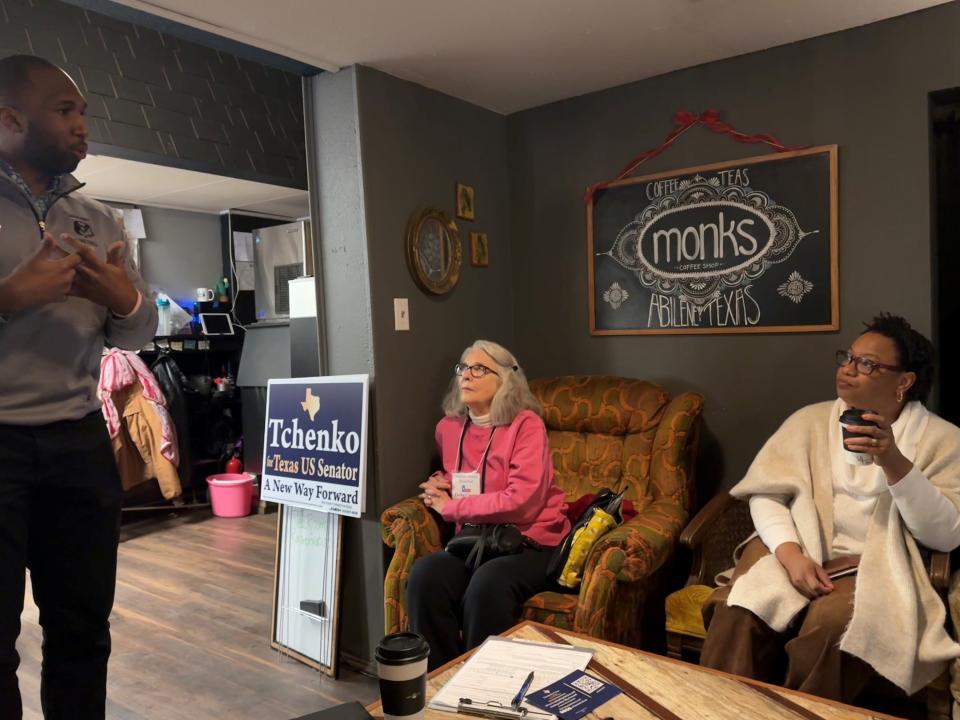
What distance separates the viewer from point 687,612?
85.2 inches

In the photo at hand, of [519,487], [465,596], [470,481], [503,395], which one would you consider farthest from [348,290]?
Result: [465,596]

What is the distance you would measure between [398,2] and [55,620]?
182cm

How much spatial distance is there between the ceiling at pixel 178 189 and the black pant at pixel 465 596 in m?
2.88

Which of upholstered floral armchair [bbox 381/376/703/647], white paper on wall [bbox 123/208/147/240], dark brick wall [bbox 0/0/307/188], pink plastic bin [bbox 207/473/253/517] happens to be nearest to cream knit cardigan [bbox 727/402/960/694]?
upholstered floral armchair [bbox 381/376/703/647]

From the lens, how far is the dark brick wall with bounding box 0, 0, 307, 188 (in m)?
3.18

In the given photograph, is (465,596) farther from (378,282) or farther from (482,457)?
(378,282)

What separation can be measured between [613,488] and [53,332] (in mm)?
1949

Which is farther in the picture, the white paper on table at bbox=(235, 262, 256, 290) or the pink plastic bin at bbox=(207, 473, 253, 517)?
the white paper on table at bbox=(235, 262, 256, 290)

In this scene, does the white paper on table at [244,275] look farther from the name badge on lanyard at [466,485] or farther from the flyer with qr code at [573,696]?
the flyer with qr code at [573,696]

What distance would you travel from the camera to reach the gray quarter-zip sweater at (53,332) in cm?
137

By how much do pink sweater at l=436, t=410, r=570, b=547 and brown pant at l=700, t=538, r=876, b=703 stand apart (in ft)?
2.03

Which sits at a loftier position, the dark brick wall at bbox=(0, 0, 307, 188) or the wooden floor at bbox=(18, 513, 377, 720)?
the dark brick wall at bbox=(0, 0, 307, 188)

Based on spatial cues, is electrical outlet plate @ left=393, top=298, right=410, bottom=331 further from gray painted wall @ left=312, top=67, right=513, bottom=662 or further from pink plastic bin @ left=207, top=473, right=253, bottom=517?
pink plastic bin @ left=207, top=473, right=253, bottom=517

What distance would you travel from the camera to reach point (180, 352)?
5.27 meters
